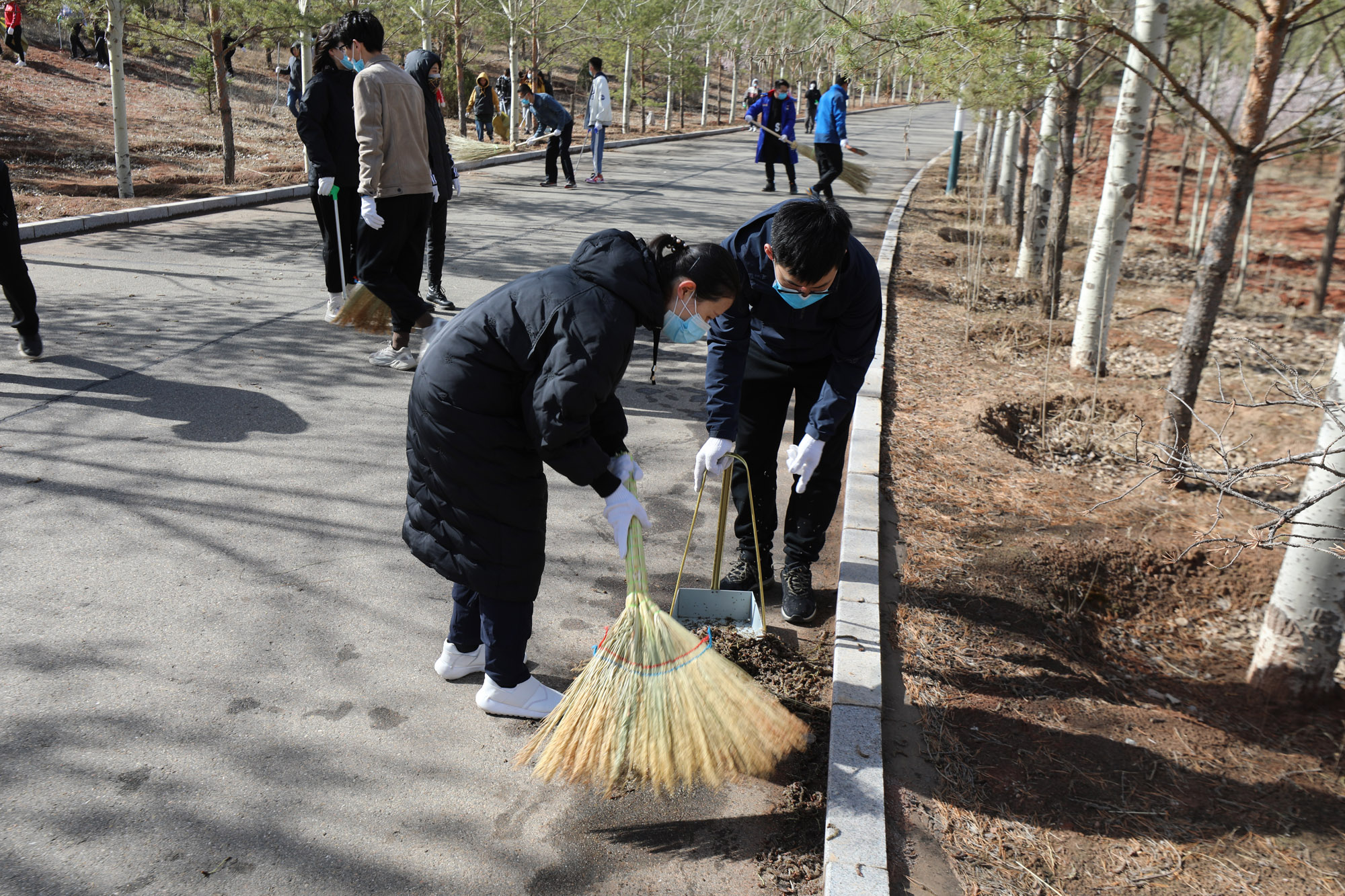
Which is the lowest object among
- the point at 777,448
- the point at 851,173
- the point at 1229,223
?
the point at 777,448

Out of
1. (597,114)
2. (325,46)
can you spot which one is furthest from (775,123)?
(325,46)

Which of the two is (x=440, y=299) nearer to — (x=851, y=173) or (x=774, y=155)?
(x=851, y=173)

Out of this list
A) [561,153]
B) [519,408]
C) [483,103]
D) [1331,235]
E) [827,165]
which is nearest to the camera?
[519,408]

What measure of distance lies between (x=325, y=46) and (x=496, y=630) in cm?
457

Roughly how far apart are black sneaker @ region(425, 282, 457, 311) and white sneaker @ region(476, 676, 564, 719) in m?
4.73

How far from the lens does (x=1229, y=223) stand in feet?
14.7

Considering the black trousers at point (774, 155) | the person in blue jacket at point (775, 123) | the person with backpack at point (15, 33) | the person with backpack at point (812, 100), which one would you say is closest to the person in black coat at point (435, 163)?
the person in blue jacket at point (775, 123)

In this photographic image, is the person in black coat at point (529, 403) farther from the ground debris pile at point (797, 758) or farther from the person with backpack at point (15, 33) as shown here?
the person with backpack at point (15, 33)

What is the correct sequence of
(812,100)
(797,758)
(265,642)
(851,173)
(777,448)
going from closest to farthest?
(797,758), (265,642), (777,448), (851,173), (812,100)

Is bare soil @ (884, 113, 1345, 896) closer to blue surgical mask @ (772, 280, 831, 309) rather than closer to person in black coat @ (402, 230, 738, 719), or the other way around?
blue surgical mask @ (772, 280, 831, 309)

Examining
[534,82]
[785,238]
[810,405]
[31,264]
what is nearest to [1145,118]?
[810,405]

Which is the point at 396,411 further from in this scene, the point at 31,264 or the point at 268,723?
the point at 31,264

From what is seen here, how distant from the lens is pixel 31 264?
25.2ft

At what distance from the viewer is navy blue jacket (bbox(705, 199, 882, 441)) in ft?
10.2
